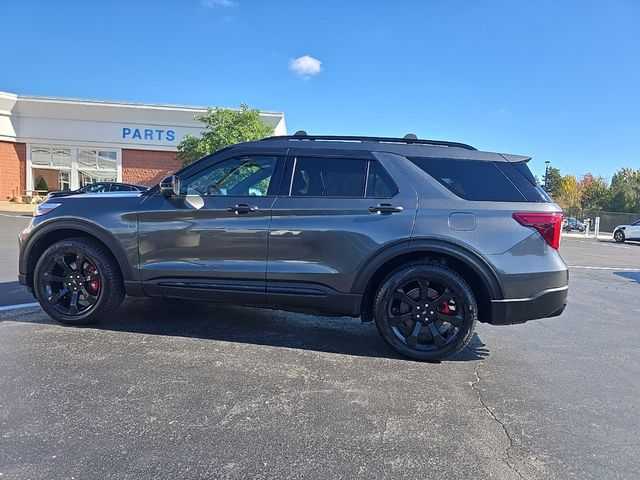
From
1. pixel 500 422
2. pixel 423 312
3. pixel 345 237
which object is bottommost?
pixel 500 422

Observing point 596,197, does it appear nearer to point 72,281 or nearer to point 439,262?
point 439,262

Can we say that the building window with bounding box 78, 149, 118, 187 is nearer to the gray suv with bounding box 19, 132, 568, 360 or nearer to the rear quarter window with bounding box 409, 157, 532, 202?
the gray suv with bounding box 19, 132, 568, 360

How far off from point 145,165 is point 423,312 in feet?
97.5

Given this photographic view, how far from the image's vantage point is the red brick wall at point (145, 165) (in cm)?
3009

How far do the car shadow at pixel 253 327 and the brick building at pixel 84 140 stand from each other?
25.4 meters

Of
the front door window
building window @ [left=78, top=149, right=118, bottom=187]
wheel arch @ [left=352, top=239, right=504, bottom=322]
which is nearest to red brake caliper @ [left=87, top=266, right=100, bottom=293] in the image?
the front door window

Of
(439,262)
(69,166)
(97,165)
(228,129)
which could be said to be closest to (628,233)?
(228,129)

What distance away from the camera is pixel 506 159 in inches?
160

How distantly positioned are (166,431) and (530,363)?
10.5ft

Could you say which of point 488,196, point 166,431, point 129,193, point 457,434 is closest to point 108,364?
point 166,431

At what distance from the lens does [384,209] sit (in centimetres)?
396

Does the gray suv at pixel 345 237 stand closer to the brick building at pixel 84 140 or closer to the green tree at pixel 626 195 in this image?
the brick building at pixel 84 140

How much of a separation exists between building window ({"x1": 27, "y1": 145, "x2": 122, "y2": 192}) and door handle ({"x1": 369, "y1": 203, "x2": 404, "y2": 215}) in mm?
29871

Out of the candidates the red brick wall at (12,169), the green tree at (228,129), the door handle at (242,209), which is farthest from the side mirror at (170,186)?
the red brick wall at (12,169)
